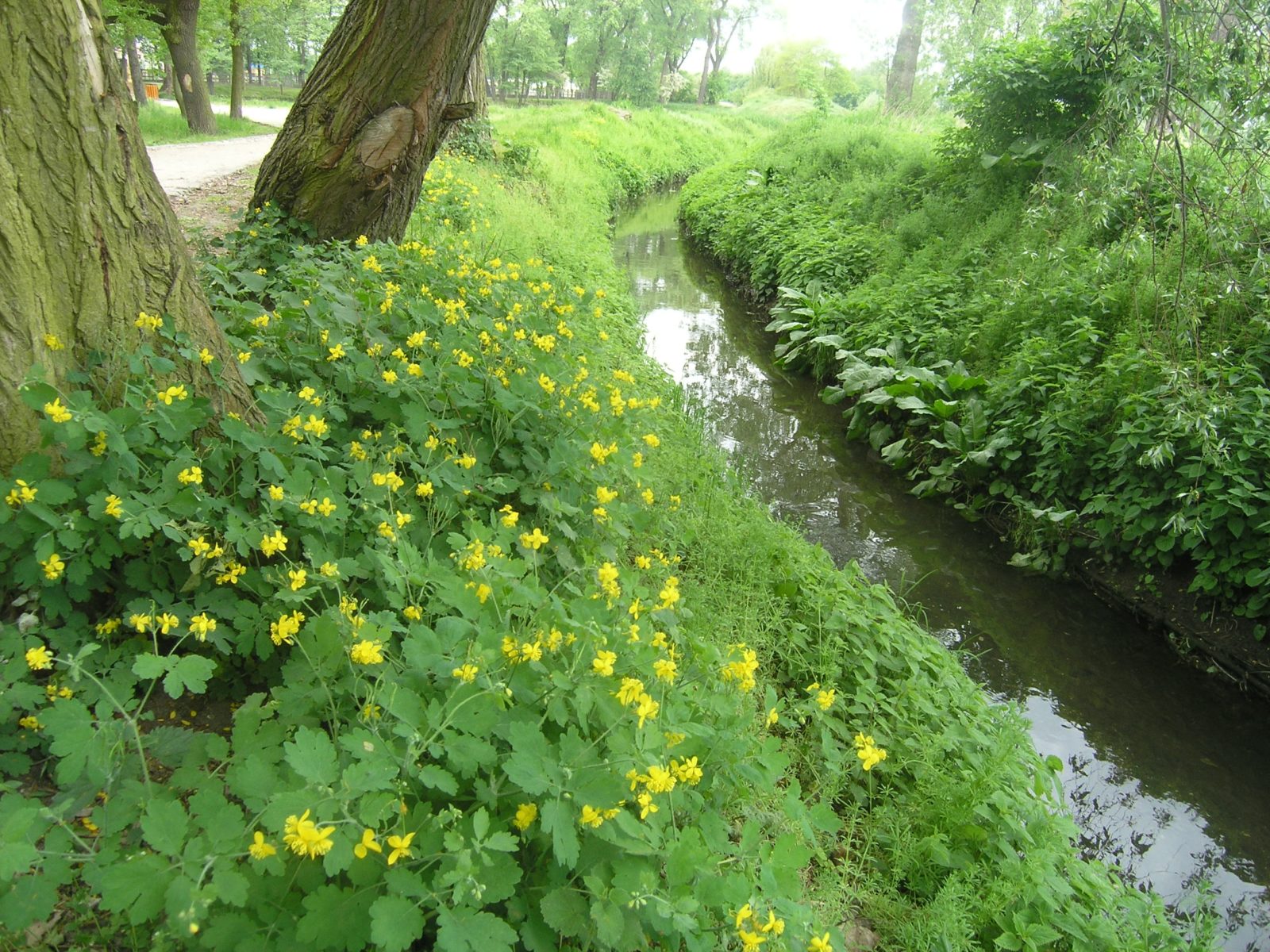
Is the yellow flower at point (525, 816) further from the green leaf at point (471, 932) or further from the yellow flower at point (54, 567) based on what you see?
the yellow flower at point (54, 567)

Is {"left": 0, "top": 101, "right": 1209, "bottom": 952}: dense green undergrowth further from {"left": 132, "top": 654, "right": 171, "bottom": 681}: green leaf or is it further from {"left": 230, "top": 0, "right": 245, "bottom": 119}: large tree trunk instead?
{"left": 230, "top": 0, "right": 245, "bottom": 119}: large tree trunk

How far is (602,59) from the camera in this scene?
142 feet

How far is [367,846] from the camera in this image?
4.72 ft

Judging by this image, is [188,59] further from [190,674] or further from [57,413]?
[190,674]

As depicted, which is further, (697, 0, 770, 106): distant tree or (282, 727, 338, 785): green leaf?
(697, 0, 770, 106): distant tree

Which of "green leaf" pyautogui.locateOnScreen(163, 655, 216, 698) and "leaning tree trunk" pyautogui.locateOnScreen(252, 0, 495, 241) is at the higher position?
"leaning tree trunk" pyautogui.locateOnScreen(252, 0, 495, 241)

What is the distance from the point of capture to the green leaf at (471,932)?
138cm

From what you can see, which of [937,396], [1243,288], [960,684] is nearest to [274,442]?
[960,684]

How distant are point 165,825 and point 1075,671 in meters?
4.78

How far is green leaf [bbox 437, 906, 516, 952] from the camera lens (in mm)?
1379

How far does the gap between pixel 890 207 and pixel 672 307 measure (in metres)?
3.52

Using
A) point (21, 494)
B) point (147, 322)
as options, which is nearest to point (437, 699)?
point (21, 494)

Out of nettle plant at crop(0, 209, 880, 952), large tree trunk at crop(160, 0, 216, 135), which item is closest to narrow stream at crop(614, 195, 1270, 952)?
nettle plant at crop(0, 209, 880, 952)

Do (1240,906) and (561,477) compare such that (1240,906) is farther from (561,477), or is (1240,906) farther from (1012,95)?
(1012,95)
